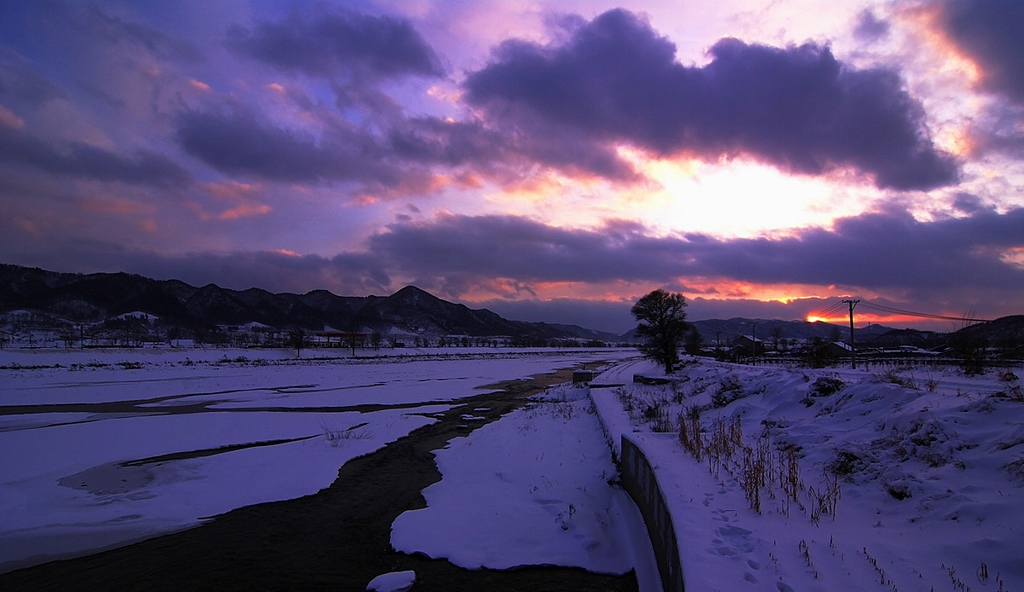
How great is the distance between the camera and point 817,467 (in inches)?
285

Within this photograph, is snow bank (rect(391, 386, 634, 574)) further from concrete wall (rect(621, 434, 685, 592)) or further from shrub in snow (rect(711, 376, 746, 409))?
shrub in snow (rect(711, 376, 746, 409))

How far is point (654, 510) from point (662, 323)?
30.9m

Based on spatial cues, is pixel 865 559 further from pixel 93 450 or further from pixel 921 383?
pixel 93 450

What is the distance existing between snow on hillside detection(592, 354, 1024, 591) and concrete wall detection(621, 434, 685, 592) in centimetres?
15

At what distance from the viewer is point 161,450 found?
552 inches

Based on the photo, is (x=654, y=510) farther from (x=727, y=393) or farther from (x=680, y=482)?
(x=727, y=393)

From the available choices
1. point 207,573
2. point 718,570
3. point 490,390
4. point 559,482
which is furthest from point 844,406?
point 490,390

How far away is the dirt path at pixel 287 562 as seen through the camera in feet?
21.0

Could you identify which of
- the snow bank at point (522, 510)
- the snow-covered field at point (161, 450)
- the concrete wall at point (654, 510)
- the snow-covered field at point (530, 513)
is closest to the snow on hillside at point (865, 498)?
the concrete wall at point (654, 510)

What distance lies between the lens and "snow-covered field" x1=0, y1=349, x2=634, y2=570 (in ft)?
28.2

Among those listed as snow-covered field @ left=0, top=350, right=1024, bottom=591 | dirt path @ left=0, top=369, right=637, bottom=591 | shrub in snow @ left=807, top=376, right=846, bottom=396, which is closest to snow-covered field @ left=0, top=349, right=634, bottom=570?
snow-covered field @ left=0, top=350, right=1024, bottom=591

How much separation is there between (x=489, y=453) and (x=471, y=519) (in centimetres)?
487

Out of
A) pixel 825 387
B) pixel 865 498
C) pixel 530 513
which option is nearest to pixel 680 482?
pixel 865 498

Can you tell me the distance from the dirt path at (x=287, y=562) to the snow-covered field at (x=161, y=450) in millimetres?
714
